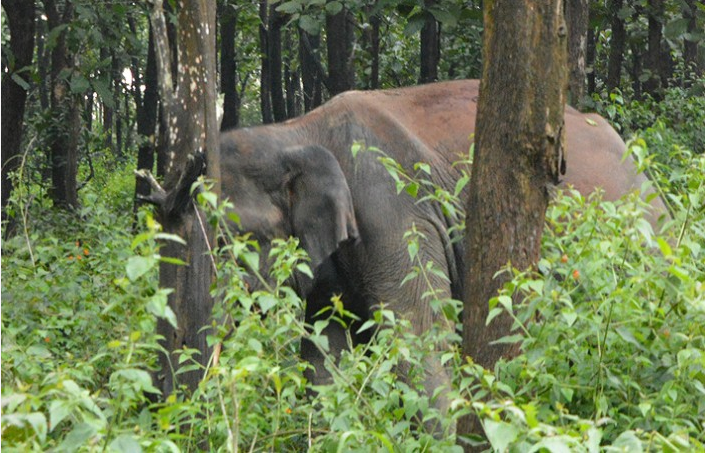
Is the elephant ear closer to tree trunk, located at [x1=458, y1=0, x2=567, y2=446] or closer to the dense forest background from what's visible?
the dense forest background

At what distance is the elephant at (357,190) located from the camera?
580cm

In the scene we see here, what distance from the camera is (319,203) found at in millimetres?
5809

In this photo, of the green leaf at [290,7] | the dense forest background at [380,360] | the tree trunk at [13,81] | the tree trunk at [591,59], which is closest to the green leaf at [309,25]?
the green leaf at [290,7]

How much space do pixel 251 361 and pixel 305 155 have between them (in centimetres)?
256

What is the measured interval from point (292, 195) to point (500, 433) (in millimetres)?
3344

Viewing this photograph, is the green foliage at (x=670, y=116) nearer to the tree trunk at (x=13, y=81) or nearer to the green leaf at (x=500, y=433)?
the tree trunk at (x=13, y=81)

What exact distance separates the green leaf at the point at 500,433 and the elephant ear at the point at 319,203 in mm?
3015

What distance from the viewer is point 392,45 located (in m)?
16.4

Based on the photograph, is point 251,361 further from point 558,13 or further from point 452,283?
point 452,283

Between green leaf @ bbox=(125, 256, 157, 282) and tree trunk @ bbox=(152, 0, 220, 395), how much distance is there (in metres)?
1.95

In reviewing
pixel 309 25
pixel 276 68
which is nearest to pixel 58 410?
pixel 309 25

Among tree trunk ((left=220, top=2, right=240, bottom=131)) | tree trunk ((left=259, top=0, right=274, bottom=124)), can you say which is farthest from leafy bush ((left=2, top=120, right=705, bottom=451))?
tree trunk ((left=259, top=0, right=274, bottom=124))

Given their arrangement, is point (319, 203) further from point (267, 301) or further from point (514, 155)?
point (267, 301)

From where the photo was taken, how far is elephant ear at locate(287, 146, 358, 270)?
575 centimetres
